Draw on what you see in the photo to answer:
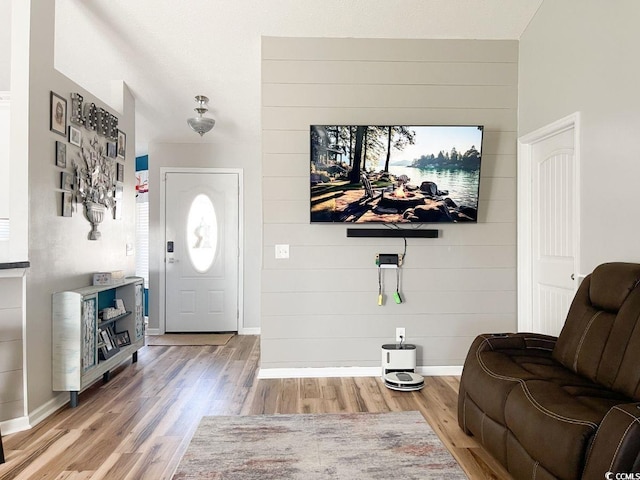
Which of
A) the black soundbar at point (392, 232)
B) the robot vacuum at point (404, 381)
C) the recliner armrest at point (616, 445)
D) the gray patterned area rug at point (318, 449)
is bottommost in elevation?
the gray patterned area rug at point (318, 449)

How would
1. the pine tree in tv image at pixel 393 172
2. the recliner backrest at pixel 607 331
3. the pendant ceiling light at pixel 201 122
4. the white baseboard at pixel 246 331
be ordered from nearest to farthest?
the recliner backrest at pixel 607 331 < the pine tree in tv image at pixel 393 172 < the pendant ceiling light at pixel 201 122 < the white baseboard at pixel 246 331

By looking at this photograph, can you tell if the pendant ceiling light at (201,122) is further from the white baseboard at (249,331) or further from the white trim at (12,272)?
the white baseboard at (249,331)

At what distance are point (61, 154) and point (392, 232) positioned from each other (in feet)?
8.32

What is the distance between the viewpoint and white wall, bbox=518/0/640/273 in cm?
264

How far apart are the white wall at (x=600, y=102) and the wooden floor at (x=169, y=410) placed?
145 centimetres

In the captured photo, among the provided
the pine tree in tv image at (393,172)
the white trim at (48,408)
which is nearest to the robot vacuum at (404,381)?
the pine tree in tv image at (393,172)

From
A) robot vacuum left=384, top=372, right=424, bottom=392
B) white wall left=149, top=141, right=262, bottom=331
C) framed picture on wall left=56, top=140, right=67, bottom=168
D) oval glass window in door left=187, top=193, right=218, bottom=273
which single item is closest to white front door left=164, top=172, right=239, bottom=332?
oval glass window in door left=187, top=193, right=218, bottom=273

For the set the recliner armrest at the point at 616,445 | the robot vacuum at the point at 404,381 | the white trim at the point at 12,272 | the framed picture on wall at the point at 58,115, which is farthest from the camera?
the robot vacuum at the point at 404,381

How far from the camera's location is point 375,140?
143 inches

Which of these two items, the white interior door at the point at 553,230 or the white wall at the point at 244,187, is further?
the white wall at the point at 244,187

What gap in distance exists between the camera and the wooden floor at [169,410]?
2.35 m

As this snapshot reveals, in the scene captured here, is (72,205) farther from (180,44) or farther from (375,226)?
(375,226)

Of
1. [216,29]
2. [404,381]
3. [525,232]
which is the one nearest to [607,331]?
[404,381]

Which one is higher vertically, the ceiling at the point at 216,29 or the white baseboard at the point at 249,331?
the ceiling at the point at 216,29
